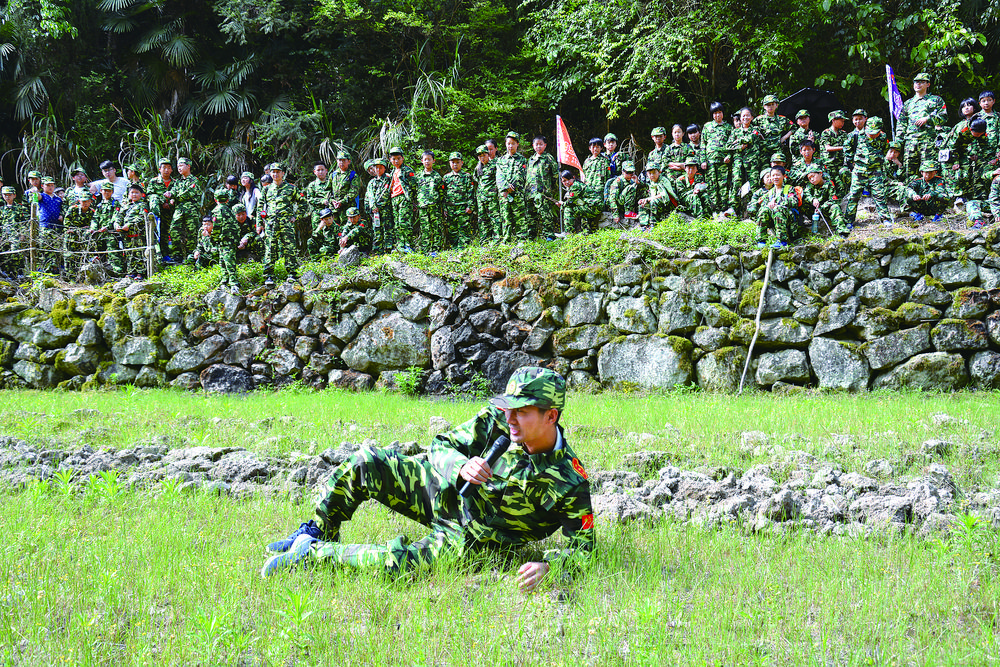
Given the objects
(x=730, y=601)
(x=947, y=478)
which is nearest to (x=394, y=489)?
(x=730, y=601)

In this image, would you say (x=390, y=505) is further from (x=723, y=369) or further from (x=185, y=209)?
(x=185, y=209)

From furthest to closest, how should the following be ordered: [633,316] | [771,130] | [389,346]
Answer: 1. [771,130]
2. [389,346]
3. [633,316]

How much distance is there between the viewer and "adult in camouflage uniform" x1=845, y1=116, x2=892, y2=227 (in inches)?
403

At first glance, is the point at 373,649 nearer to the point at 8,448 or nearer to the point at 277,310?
the point at 8,448

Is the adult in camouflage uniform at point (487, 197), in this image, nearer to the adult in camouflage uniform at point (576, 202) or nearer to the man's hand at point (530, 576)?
the adult in camouflage uniform at point (576, 202)

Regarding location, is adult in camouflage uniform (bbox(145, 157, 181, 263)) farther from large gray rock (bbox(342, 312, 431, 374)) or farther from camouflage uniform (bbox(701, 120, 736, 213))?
camouflage uniform (bbox(701, 120, 736, 213))

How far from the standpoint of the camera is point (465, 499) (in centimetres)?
306

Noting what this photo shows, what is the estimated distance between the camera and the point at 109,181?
13953 millimetres

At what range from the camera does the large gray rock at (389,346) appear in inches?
412

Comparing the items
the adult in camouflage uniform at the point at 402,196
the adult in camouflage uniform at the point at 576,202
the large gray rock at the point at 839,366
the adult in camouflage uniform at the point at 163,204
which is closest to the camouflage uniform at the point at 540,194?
the adult in camouflage uniform at the point at 576,202

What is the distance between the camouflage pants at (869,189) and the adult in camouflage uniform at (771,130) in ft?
4.63

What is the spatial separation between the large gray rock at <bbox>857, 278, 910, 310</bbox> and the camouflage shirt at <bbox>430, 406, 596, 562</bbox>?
7.50 metres

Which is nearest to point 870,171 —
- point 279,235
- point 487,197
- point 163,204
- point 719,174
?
point 719,174

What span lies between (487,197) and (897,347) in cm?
667
